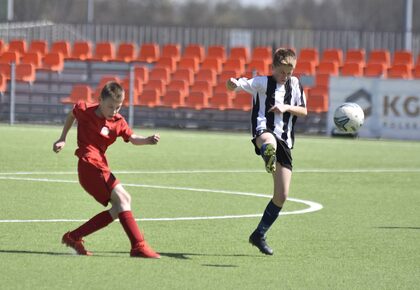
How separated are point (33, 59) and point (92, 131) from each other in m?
23.2

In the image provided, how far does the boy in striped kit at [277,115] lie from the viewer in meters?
9.90

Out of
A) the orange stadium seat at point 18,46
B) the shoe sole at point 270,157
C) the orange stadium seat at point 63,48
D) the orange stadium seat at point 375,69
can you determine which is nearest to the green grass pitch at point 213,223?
the shoe sole at point 270,157

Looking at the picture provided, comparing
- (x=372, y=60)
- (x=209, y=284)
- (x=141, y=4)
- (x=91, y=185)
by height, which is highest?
(x=141, y=4)

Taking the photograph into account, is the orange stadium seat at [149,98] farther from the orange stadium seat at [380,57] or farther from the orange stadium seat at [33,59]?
the orange stadium seat at [380,57]

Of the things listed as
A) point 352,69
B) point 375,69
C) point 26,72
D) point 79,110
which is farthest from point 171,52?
point 79,110

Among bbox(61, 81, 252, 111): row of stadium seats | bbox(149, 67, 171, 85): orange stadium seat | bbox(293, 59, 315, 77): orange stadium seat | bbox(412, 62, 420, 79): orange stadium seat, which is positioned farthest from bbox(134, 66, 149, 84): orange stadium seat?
bbox(412, 62, 420, 79): orange stadium seat

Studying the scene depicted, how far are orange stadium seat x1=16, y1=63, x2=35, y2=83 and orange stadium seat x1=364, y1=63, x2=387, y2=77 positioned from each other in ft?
29.5

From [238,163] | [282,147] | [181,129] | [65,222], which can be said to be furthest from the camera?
[181,129]

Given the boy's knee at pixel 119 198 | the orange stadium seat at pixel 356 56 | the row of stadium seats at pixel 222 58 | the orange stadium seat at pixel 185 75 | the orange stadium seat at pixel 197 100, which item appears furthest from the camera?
the orange stadium seat at pixel 356 56

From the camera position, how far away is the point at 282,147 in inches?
394

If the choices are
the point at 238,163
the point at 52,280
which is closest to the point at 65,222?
the point at 52,280

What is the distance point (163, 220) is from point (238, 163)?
802 centimetres

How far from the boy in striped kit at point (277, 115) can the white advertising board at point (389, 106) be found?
56.0ft

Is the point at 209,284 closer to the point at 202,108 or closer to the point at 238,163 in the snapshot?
the point at 238,163
